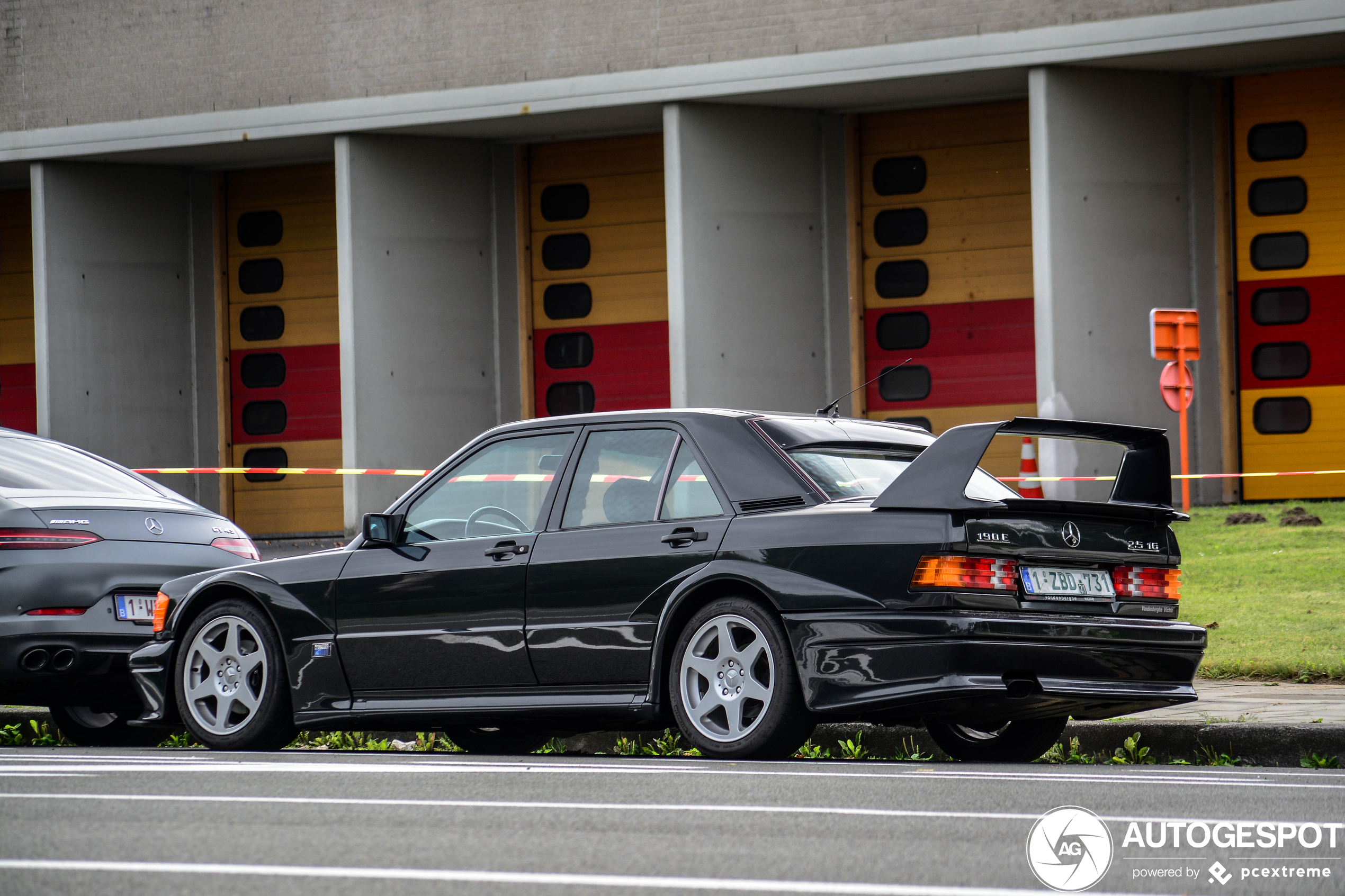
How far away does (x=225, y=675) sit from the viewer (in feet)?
26.2

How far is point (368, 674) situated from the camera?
762 centimetres

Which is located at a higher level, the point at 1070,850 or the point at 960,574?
the point at 960,574

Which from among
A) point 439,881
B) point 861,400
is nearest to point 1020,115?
point 861,400

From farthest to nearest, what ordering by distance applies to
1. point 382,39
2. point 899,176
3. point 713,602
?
1. point 899,176
2. point 382,39
3. point 713,602

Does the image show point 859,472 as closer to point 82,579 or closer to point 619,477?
point 619,477

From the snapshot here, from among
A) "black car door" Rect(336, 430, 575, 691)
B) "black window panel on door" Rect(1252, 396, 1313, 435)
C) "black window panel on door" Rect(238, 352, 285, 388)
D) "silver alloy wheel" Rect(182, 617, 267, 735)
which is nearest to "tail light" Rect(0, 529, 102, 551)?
"silver alloy wheel" Rect(182, 617, 267, 735)

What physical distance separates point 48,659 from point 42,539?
1.78ft

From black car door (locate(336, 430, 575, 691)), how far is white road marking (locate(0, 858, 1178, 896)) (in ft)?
9.20

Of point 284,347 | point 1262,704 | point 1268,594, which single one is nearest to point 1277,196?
point 1268,594

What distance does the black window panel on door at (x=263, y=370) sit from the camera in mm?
22922

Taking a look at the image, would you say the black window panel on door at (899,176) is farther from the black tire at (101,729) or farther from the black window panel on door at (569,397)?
the black tire at (101,729)

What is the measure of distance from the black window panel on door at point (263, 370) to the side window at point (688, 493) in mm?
16429

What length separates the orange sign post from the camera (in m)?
17.1

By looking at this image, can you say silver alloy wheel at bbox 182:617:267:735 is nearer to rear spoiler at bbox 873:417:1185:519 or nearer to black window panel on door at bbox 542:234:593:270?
rear spoiler at bbox 873:417:1185:519
